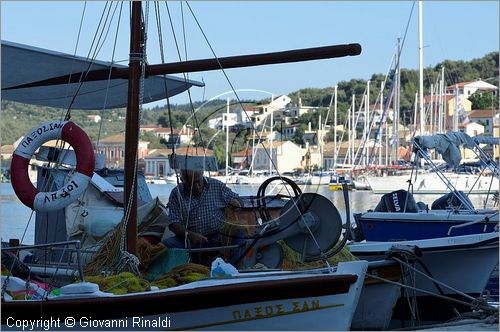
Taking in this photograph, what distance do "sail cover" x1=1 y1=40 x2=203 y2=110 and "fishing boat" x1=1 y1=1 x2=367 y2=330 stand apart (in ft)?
0.13

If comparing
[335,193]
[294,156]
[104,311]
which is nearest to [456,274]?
[104,311]

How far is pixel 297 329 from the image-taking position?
967 centimetres

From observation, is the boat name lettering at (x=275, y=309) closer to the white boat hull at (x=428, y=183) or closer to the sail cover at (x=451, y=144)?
the sail cover at (x=451, y=144)

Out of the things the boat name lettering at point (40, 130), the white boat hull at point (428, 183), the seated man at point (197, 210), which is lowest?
the white boat hull at point (428, 183)

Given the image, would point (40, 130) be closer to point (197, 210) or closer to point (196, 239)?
point (197, 210)

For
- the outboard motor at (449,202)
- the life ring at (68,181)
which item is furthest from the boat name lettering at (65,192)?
the outboard motor at (449,202)

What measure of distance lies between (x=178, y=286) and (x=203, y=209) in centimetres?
148

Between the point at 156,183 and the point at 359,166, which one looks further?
the point at 156,183

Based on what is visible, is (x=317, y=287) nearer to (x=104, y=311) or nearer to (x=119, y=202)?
(x=104, y=311)

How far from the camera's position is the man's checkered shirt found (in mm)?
10938

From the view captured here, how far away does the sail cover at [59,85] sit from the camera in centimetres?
1092

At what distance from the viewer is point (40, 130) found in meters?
10.6

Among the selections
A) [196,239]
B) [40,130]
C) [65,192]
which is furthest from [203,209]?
[40,130]

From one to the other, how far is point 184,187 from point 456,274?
5019mm
